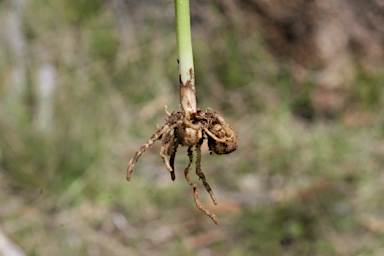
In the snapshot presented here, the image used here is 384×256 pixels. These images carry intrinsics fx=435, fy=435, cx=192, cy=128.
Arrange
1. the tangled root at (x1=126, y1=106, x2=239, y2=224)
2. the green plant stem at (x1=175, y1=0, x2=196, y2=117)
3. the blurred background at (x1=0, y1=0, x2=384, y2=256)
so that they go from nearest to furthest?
the green plant stem at (x1=175, y1=0, x2=196, y2=117) → the tangled root at (x1=126, y1=106, x2=239, y2=224) → the blurred background at (x1=0, y1=0, x2=384, y2=256)

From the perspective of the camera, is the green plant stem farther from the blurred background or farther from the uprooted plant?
the blurred background

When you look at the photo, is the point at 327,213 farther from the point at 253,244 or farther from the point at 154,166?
the point at 154,166

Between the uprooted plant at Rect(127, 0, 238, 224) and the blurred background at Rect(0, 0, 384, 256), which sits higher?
the blurred background at Rect(0, 0, 384, 256)

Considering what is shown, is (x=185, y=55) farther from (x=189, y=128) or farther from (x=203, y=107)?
(x=203, y=107)

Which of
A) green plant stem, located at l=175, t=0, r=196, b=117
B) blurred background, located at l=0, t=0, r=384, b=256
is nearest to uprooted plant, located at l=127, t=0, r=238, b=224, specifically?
green plant stem, located at l=175, t=0, r=196, b=117

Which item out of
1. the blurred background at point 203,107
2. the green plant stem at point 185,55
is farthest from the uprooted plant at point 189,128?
the blurred background at point 203,107

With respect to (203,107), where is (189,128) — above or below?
below

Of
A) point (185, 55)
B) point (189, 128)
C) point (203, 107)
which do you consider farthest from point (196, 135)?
point (203, 107)
